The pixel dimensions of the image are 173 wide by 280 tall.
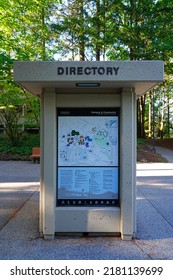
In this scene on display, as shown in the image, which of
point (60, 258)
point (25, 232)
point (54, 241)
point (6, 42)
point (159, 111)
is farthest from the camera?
point (159, 111)

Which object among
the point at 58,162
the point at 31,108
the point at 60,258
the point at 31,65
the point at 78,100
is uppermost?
the point at 31,108

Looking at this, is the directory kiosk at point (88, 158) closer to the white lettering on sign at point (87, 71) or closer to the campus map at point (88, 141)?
the campus map at point (88, 141)

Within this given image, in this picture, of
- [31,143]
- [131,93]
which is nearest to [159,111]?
[31,143]

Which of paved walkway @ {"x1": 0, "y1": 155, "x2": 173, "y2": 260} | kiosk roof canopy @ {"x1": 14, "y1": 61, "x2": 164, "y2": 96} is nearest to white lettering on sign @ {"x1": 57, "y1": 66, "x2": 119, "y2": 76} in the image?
kiosk roof canopy @ {"x1": 14, "y1": 61, "x2": 164, "y2": 96}

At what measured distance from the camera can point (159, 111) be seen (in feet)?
135

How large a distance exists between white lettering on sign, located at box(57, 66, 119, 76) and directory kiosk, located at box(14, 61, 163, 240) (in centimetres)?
25

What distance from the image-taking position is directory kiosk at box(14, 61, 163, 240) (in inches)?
176

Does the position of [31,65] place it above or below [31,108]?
below

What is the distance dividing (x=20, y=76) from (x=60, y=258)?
7.81 ft

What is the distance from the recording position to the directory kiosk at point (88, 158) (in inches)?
176

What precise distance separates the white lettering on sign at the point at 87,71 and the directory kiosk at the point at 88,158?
252 mm

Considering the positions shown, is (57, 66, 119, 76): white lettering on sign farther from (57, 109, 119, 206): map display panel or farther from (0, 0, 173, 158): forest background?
(0, 0, 173, 158): forest background

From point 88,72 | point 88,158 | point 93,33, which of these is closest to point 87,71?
point 88,72

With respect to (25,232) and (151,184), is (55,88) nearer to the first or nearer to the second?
(25,232)
